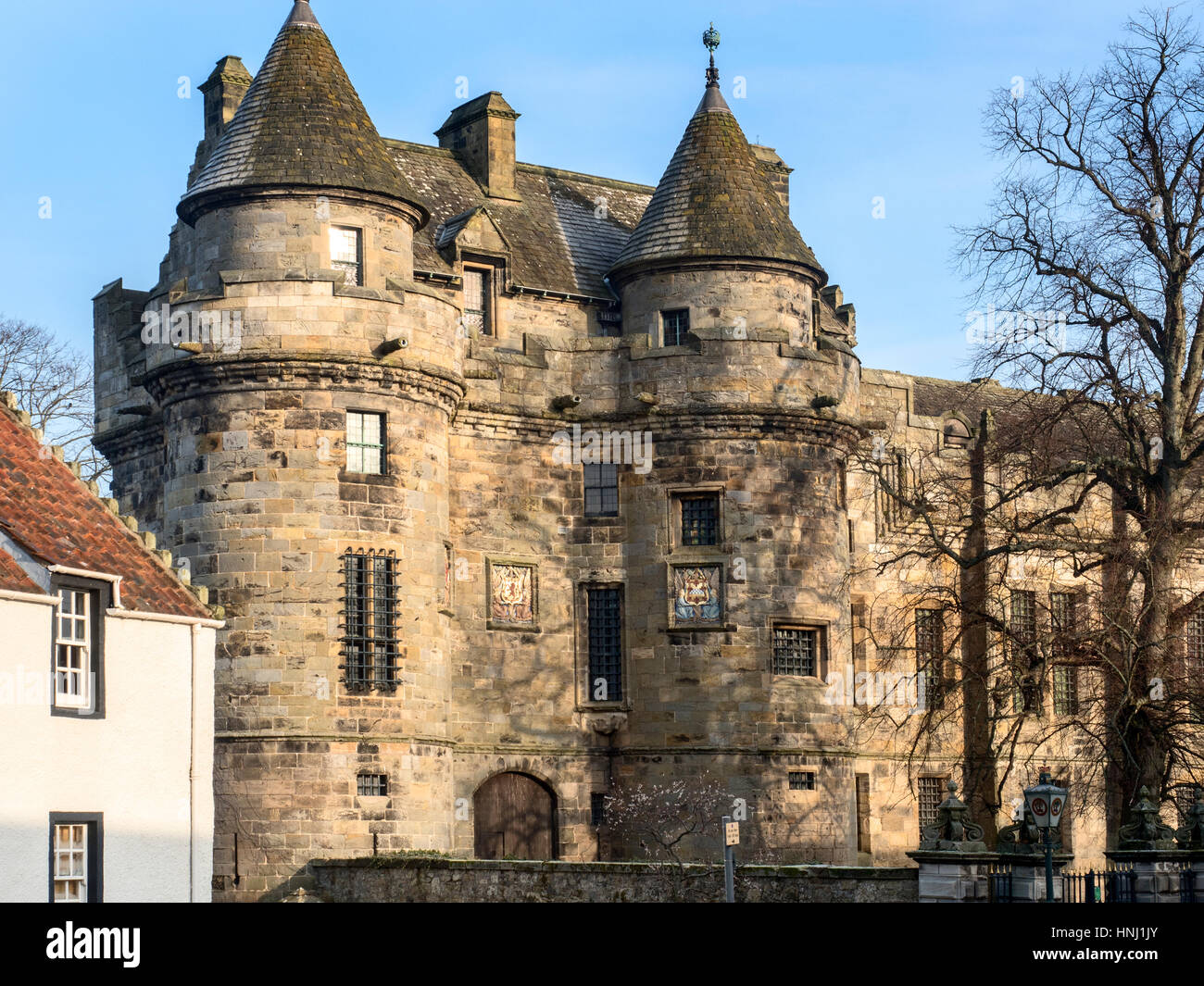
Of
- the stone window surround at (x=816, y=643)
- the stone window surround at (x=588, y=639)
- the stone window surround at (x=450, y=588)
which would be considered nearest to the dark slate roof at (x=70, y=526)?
the stone window surround at (x=450, y=588)

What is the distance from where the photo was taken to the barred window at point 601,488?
39.1m

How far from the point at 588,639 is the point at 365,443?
250 inches

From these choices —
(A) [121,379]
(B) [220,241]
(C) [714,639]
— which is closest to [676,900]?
(C) [714,639]

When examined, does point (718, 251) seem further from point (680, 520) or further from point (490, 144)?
point (490, 144)

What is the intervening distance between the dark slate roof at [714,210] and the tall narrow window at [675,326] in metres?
1.08

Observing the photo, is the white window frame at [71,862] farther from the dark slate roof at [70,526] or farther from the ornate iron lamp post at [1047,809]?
the ornate iron lamp post at [1047,809]

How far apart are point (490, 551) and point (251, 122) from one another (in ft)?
29.0

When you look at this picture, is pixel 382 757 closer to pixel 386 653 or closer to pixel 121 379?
pixel 386 653

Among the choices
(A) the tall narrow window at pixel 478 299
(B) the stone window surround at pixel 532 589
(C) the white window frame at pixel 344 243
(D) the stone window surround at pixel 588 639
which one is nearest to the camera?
(C) the white window frame at pixel 344 243

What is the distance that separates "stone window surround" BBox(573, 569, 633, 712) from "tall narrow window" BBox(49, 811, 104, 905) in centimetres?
1467

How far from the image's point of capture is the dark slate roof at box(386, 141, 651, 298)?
40.8 m

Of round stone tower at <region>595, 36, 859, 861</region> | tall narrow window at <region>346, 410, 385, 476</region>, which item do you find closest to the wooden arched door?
round stone tower at <region>595, 36, 859, 861</region>

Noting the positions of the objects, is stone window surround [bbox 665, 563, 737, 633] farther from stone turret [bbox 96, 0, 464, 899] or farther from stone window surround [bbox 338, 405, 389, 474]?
stone window surround [bbox 338, 405, 389, 474]

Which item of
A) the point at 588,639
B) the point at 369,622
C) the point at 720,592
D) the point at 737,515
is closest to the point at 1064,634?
the point at 720,592
